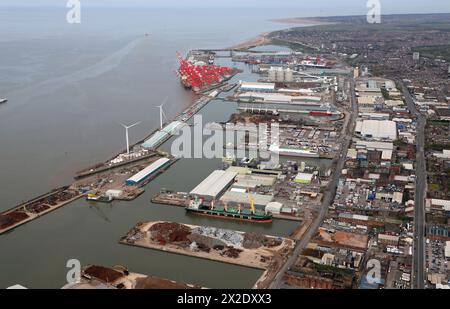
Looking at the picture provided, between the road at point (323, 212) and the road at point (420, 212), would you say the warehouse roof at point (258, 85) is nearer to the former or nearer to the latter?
the road at point (323, 212)

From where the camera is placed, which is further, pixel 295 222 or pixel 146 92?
pixel 146 92

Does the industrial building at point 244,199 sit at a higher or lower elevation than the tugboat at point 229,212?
higher

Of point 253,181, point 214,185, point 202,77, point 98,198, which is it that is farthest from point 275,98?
point 98,198

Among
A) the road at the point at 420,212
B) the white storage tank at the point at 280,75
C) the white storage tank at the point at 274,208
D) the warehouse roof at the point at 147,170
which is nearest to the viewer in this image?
the road at the point at 420,212

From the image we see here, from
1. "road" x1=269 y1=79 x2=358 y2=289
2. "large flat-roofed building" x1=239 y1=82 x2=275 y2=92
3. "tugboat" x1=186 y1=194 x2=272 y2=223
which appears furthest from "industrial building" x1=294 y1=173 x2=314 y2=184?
"large flat-roofed building" x1=239 y1=82 x2=275 y2=92

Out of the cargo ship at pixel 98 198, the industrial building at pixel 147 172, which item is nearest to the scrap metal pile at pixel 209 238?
the cargo ship at pixel 98 198

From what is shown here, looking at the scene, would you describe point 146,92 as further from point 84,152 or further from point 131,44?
point 131,44

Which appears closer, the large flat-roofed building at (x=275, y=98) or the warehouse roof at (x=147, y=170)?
the warehouse roof at (x=147, y=170)
